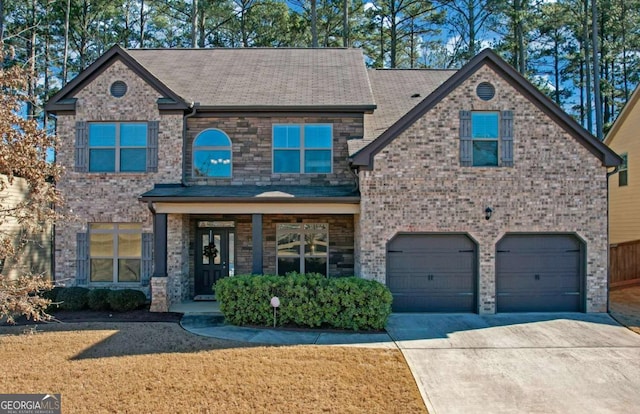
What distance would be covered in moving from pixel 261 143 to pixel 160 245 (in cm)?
406

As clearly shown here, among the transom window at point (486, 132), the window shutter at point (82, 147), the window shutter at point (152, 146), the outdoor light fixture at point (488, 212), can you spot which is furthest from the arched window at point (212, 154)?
the outdoor light fixture at point (488, 212)

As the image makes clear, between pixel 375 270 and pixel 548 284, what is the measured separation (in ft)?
14.7

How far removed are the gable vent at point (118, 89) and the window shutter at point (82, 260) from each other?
4.14 meters

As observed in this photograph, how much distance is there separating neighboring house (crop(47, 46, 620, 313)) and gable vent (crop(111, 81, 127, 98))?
4cm

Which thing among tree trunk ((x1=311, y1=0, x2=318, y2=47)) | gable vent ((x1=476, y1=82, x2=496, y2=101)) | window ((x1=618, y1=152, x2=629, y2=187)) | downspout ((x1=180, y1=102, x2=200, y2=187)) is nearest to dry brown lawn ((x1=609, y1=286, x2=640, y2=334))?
window ((x1=618, y1=152, x2=629, y2=187))

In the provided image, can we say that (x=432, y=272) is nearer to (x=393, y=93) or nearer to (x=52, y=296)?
(x=393, y=93)

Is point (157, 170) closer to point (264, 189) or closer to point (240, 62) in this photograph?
point (264, 189)

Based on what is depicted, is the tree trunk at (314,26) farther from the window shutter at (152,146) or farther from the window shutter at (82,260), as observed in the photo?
the window shutter at (82,260)

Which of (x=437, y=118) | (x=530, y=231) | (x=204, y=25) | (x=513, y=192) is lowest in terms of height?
(x=530, y=231)

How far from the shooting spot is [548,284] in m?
11.3

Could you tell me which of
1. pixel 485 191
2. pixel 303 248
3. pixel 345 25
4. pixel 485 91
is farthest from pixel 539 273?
pixel 345 25

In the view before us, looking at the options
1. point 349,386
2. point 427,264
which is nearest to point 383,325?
point 427,264

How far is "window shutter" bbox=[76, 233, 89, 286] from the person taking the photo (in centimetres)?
1250

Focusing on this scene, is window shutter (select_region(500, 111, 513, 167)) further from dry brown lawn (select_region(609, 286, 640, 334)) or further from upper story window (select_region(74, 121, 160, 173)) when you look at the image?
upper story window (select_region(74, 121, 160, 173))
